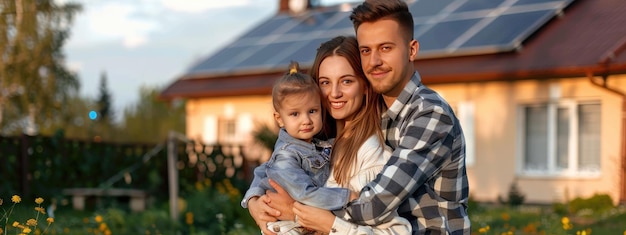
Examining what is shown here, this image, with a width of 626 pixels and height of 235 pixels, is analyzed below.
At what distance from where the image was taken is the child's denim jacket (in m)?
4.03

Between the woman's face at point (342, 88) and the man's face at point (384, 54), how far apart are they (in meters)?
0.08

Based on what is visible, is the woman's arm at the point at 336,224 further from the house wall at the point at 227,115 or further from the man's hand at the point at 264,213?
the house wall at the point at 227,115

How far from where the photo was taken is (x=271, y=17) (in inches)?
1041

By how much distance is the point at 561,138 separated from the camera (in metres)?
17.5

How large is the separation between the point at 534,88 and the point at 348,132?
13731 mm

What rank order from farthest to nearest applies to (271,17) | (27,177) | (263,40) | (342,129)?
(271,17) < (263,40) < (27,177) < (342,129)

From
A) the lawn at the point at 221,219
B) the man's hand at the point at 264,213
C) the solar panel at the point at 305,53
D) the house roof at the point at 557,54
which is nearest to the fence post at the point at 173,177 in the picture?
the lawn at the point at 221,219

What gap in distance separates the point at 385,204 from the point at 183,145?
14.0m

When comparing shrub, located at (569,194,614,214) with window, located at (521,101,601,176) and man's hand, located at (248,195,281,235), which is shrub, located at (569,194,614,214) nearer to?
window, located at (521,101,601,176)

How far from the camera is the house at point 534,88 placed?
1639 centimetres

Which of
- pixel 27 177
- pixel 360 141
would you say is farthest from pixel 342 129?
pixel 27 177

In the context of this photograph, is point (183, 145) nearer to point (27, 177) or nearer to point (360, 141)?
point (27, 177)

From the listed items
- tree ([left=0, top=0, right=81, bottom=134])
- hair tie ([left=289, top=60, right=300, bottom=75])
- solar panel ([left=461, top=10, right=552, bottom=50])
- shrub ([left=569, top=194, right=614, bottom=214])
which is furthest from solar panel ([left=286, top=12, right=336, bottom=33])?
hair tie ([left=289, top=60, right=300, bottom=75])

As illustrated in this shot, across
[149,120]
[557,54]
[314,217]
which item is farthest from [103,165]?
[149,120]
